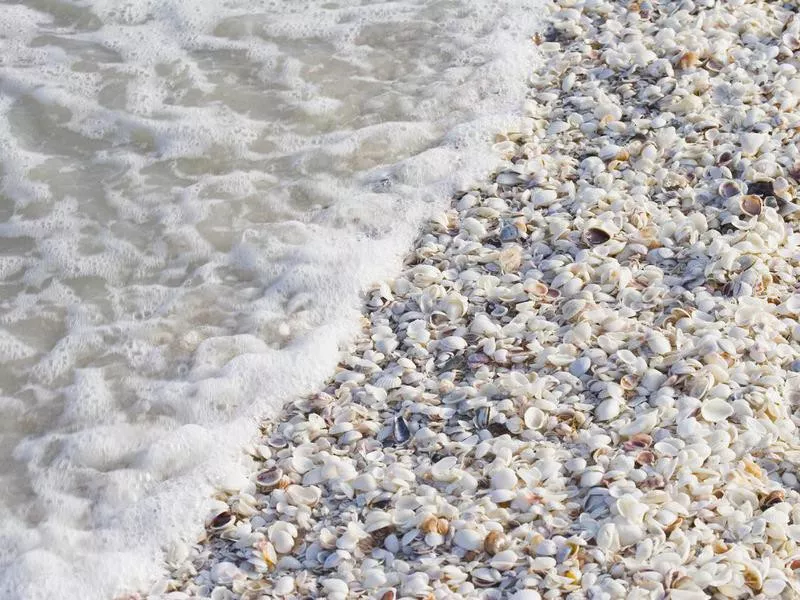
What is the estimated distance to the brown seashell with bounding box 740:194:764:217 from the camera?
3537 mm

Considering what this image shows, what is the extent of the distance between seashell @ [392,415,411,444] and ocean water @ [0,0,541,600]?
1.23ft

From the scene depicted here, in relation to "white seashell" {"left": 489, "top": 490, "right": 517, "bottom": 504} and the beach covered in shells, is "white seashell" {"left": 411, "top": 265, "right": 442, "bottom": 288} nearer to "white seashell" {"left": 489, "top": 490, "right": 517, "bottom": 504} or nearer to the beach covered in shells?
the beach covered in shells

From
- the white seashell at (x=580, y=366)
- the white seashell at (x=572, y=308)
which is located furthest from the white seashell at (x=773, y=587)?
the white seashell at (x=572, y=308)

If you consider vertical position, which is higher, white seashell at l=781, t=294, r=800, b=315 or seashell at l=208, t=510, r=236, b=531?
white seashell at l=781, t=294, r=800, b=315

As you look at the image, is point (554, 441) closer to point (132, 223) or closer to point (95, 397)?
point (95, 397)

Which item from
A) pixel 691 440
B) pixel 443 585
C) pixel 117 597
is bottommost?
pixel 117 597

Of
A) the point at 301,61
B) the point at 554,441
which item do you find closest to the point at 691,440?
the point at 554,441

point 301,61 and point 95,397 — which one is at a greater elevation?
point 301,61

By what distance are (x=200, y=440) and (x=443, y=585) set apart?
3.16 ft

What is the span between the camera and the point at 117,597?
104 inches

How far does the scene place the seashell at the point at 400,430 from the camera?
295 cm

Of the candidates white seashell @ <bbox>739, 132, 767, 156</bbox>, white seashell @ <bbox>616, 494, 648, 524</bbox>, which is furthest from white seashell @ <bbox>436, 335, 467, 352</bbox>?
white seashell @ <bbox>739, 132, 767, 156</bbox>

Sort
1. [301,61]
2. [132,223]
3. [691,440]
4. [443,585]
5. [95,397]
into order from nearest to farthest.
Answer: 1. [443,585]
2. [691,440]
3. [95,397]
4. [132,223]
5. [301,61]

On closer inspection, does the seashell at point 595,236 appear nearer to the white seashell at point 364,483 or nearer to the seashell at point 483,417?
the seashell at point 483,417
